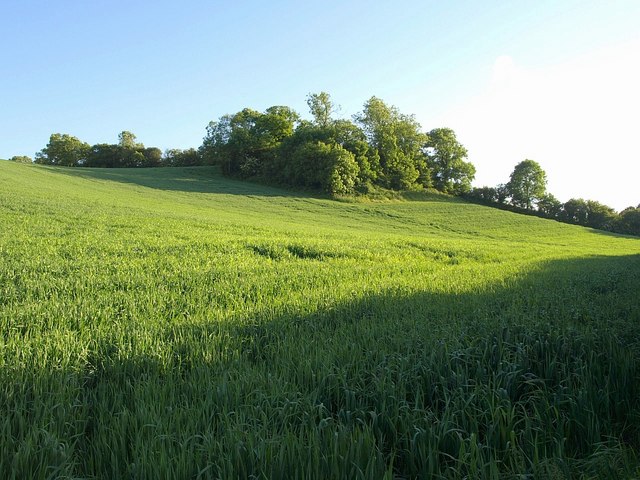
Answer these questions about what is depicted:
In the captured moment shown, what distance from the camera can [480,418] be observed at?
2.96 metres

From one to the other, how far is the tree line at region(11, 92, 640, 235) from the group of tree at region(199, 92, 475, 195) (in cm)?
17

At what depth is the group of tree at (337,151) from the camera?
63.4 meters

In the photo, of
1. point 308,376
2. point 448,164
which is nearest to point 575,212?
point 448,164

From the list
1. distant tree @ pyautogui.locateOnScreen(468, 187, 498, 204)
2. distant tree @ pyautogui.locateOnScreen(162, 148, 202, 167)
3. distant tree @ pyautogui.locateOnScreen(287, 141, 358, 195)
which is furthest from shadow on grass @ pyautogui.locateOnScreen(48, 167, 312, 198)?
distant tree @ pyautogui.locateOnScreen(468, 187, 498, 204)

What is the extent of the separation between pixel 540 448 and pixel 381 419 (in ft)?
3.57

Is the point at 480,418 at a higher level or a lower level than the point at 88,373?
higher

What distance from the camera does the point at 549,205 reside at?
77938 millimetres

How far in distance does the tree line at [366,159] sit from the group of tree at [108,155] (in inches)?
460

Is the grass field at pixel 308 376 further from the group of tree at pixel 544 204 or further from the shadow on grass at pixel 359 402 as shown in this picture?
the group of tree at pixel 544 204

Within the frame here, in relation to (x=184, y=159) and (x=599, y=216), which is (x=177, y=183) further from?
(x=599, y=216)

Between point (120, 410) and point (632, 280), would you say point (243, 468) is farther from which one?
point (632, 280)

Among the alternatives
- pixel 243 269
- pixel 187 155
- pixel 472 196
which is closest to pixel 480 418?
pixel 243 269

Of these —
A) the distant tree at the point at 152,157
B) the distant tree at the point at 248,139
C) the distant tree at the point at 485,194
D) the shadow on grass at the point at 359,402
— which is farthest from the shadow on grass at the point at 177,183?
the shadow on grass at the point at 359,402

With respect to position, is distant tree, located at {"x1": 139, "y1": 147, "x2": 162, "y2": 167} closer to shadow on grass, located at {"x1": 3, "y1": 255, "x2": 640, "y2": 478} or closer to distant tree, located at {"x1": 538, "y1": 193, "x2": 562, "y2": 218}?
distant tree, located at {"x1": 538, "y1": 193, "x2": 562, "y2": 218}
